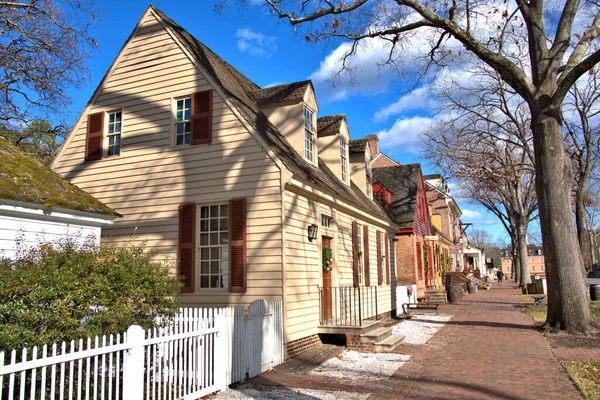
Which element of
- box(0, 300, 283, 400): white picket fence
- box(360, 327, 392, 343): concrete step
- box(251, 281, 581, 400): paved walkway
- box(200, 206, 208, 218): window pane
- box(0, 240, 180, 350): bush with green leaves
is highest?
box(200, 206, 208, 218): window pane

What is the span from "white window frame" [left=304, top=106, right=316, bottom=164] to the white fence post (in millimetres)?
7741

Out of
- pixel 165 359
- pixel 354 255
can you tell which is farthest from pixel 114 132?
pixel 165 359

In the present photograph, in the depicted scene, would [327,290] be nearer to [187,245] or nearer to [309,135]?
[187,245]

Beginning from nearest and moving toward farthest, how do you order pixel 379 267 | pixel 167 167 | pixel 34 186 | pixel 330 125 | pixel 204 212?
1. pixel 34 186
2. pixel 204 212
3. pixel 167 167
4. pixel 330 125
5. pixel 379 267

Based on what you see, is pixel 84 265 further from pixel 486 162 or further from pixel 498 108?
pixel 486 162

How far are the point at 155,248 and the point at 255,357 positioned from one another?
4016 mm

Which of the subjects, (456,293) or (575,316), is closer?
(575,316)

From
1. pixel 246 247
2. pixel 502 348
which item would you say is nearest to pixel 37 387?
pixel 246 247

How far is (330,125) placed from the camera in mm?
14672

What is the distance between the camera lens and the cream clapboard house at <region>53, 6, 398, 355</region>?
9.63m

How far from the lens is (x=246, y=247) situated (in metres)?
9.67

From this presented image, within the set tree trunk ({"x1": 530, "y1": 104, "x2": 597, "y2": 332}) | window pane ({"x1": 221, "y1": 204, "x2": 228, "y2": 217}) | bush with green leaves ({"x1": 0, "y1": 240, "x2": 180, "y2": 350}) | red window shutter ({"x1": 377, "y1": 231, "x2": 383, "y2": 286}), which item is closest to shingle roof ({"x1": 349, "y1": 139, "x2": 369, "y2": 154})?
red window shutter ({"x1": 377, "y1": 231, "x2": 383, "y2": 286})

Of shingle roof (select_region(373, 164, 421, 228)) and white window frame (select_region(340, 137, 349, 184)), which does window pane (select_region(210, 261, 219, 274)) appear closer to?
white window frame (select_region(340, 137, 349, 184))

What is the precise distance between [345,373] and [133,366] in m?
4.16
